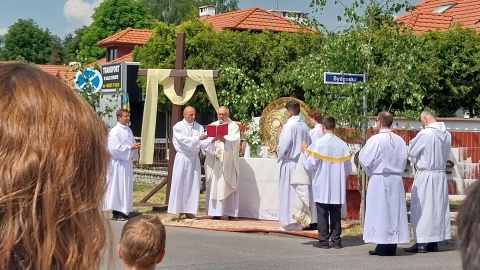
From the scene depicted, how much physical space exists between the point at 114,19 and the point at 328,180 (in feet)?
246

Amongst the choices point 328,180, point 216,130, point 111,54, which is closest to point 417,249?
point 328,180

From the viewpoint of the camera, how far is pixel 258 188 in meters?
15.0

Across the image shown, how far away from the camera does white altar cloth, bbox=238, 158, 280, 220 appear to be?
1475 cm

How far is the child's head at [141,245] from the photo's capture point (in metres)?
4.84

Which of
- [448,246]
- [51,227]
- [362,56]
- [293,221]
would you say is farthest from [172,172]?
[51,227]

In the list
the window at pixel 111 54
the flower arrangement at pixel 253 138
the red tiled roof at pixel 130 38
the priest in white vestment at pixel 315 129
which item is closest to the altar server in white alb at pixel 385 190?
the priest in white vestment at pixel 315 129

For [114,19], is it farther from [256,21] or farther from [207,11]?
[256,21]

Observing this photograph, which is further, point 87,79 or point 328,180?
point 87,79

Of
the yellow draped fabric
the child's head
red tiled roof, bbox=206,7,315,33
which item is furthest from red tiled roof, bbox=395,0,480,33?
the child's head

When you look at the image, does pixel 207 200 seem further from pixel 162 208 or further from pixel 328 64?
pixel 328 64

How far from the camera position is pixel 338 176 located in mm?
11961

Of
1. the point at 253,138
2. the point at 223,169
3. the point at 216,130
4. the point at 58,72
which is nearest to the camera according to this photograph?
the point at 58,72

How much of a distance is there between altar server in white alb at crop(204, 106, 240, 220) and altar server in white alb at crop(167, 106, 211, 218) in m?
0.25

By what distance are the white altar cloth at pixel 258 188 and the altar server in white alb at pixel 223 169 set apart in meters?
0.29
